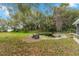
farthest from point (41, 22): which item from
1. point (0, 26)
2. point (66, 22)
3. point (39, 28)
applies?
point (0, 26)

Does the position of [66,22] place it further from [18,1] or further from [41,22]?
[18,1]

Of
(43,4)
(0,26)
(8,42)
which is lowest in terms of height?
(8,42)

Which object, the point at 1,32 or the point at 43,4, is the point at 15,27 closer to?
the point at 1,32

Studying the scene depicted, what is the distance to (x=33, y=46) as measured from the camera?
306 cm

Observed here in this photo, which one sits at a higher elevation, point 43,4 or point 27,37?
point 43,4

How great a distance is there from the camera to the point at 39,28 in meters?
3.08

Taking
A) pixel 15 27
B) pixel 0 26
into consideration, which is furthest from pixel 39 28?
pixel 0 26

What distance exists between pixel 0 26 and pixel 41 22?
0.52 meters

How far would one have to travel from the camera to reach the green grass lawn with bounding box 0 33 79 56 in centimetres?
304

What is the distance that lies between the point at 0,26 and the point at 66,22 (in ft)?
2.74

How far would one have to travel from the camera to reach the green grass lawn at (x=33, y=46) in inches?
120

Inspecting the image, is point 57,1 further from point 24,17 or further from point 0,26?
point 0,26

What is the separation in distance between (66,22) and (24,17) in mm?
535

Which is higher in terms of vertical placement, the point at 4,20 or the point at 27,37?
the point at 4,20
